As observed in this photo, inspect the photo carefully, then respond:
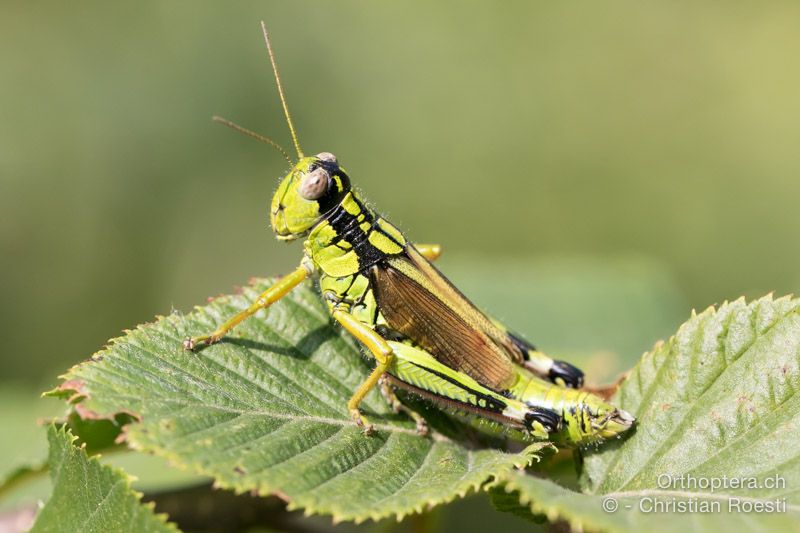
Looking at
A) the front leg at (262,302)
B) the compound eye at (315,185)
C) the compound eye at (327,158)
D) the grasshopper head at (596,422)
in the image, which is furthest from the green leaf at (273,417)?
the compound eye at (327,158)

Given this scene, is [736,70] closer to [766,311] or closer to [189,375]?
[766,311]

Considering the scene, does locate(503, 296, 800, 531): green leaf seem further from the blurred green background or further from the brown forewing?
the blurred green background

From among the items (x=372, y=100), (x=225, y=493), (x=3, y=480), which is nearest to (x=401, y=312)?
(x=225, y=493)

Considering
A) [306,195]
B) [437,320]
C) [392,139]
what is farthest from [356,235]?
[392,139]

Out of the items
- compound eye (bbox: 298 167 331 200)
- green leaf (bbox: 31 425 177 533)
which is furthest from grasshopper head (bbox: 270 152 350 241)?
green leaf (bbox: 31 425 177 533)

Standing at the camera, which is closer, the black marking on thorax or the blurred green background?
the black marking on thorax

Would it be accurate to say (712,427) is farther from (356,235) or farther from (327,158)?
(327,158)
